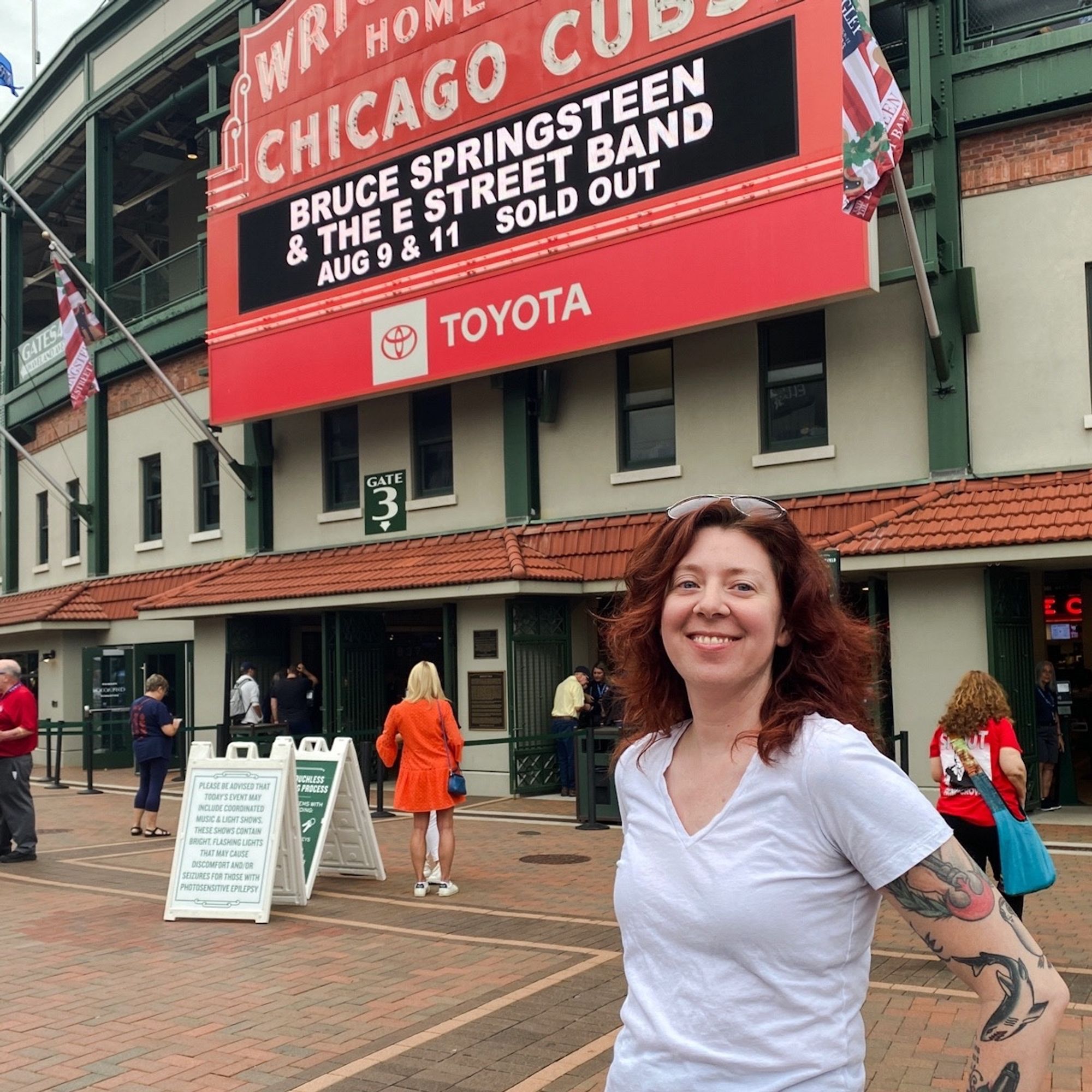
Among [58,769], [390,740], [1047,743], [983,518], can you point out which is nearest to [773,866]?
[390,740]

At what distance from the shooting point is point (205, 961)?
25.2 ft

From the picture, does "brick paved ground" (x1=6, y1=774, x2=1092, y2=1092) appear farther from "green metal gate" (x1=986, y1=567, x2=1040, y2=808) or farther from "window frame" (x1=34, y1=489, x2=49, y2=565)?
"window frame" (x1=34, y1=489, x2=49, y2=565)

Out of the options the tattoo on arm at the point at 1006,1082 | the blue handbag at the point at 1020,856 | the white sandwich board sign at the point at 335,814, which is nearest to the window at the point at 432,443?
the white sandwich board sign at the point at 335,814

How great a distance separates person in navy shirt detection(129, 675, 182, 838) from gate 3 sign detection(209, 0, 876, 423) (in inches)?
248

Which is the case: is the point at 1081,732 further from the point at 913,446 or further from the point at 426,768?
the point at 426,768

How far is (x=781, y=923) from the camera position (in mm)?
1930

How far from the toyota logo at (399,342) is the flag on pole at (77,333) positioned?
20.2 ft

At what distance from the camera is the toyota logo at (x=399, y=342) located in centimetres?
1770

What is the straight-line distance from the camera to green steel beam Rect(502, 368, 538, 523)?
17.3m

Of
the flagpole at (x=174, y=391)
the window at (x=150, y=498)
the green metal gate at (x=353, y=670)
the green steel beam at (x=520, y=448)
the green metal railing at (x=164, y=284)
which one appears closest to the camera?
the green steel beam at (x=520, y=448)

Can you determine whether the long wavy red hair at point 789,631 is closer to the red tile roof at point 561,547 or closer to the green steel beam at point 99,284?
the red tile roof at point 561,547

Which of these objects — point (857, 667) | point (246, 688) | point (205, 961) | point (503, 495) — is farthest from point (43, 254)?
point (857, 667)

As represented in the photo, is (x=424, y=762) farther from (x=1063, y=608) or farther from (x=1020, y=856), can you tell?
(x=1063, y=608)

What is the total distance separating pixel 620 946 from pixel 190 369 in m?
17.3
